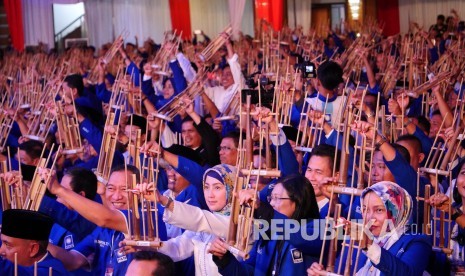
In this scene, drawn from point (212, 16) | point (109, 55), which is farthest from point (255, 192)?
point (212, 16)

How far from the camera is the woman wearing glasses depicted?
3.56 meters

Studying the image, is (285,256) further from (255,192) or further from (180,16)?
(180,16)

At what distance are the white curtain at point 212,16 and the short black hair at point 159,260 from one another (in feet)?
45.2

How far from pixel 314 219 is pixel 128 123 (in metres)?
2.85

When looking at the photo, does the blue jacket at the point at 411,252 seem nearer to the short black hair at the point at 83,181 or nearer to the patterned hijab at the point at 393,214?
the patterned hijab at the point at 393,214

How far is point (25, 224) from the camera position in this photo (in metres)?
3.56

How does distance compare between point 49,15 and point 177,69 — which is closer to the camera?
point 177,69

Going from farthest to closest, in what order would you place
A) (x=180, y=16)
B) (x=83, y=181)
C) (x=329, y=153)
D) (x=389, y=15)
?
(x=389, y=15) → (x=180, y=16) → (x=83, y=181) → (x=329, y=153)

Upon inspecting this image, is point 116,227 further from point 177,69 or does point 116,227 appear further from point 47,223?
point 177,69

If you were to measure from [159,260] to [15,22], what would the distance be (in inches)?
495

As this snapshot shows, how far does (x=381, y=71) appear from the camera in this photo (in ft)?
28.9

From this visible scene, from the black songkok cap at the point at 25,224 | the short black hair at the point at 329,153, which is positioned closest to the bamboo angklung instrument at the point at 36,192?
the black songkok cap at the point at 25,224

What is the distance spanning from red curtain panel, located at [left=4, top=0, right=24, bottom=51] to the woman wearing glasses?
12.1 metres

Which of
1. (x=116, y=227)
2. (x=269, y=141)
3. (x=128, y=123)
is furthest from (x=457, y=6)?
(x=116, y=227)
